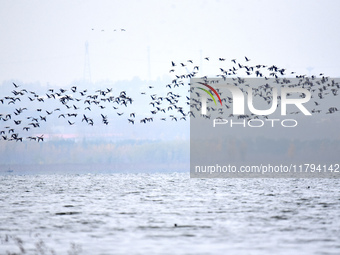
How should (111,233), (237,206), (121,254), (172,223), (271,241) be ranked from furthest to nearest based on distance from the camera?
(237,206)
(172,223)
(111,233)
(271,241)
(121,254)

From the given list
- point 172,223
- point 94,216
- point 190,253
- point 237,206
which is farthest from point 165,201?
point 190,253

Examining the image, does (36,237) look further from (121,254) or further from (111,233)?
(121,254)

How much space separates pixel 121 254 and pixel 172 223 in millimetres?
18241

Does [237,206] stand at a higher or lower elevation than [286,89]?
lower

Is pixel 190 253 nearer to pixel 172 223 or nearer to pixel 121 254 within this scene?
pixel 121 254

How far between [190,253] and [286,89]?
70.4m

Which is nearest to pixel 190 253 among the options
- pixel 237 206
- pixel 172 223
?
pixel 172 223

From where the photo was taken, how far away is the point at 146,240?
4856cm

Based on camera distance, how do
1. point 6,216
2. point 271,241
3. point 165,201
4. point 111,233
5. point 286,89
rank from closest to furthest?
point 271,241, point 111,233, point 6,216, point 165,201, point 286,89

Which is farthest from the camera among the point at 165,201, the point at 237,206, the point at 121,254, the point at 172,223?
the point at 165,201

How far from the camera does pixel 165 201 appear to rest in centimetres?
9031

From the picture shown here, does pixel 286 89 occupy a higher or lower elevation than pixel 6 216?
higher

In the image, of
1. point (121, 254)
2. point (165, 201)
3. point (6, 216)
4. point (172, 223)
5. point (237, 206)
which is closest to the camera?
point (121, 254)

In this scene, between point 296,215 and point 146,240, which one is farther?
point 296,215
